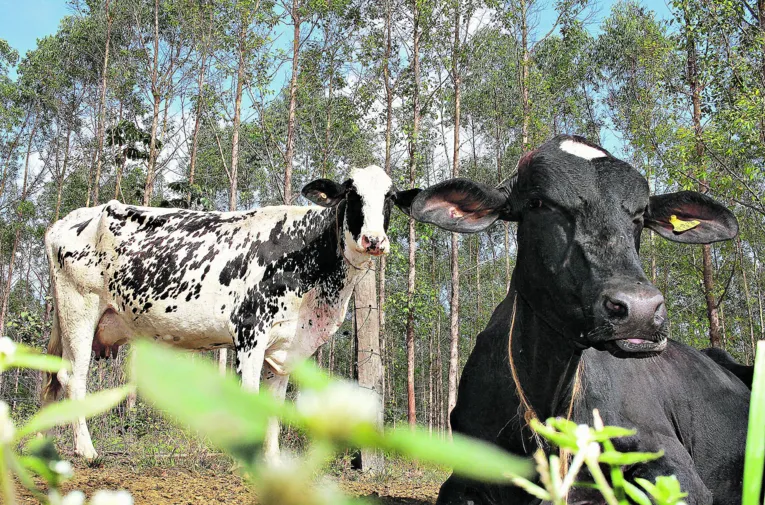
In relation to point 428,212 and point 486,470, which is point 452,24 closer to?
point 428,212

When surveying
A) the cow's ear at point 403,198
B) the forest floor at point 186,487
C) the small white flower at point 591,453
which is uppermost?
the cow's ear at point 403,198

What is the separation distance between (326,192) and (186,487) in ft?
7.81

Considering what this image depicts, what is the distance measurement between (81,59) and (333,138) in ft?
46.0

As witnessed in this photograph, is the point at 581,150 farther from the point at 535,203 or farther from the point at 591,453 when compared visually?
the point at 591,453

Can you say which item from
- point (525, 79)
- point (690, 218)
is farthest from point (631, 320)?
point (525, 79)

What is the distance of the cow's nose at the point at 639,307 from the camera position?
1758 millimetres

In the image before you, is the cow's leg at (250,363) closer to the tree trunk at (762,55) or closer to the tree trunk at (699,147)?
the tree trunk at (762,55)

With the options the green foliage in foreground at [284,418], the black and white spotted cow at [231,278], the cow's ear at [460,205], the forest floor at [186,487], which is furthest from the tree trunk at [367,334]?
the green foliage in foreground at [284,418]

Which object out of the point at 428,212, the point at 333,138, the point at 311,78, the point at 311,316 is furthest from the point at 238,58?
the point at 428,212

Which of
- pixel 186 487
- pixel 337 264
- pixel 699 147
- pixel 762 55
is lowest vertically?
pixel 186 487

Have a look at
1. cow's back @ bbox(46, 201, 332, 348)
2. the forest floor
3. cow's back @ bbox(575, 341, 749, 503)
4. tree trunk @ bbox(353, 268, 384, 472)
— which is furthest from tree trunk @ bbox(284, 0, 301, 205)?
cow's back @ bbox(575, 341, 749, 503)

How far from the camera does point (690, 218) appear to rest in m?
2.78

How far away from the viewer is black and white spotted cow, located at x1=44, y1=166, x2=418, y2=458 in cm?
486

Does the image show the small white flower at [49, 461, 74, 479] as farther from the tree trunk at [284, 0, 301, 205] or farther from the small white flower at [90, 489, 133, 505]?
the tree trunk at [284, 0, 301, 205]
